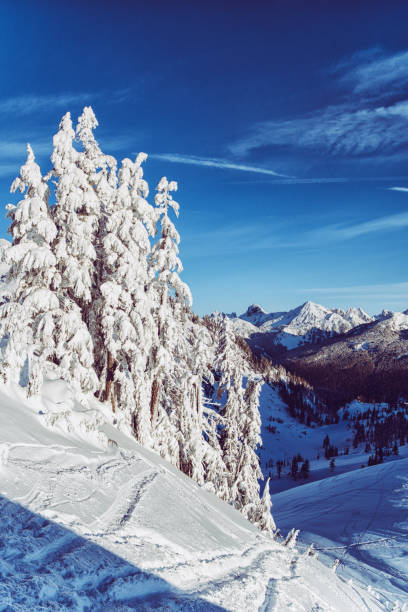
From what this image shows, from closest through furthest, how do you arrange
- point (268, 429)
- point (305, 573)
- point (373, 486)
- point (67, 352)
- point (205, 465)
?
point (305, 573) → point (67, 352) → point (205, 465) → point (373, 486) → point (268, 429)

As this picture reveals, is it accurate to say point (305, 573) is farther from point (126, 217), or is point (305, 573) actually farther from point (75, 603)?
point (126, 217)

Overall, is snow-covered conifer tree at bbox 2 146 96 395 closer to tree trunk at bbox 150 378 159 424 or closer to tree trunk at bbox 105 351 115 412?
tree trunk at bbox 105 351 115 412

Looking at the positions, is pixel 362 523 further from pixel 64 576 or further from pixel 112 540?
pixel 64 576

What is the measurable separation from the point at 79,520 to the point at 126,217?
1087 cm

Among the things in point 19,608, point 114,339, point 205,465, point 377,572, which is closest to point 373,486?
point 377,572

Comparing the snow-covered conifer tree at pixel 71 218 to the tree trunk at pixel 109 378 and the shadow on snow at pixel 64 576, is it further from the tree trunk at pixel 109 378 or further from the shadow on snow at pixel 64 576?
the shadow on snow at pixel 64 576

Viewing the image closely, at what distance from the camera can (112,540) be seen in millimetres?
5031

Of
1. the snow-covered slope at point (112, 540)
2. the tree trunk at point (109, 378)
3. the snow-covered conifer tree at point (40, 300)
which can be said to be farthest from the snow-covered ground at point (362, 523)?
the snow-covered conifer tree at point (40, 300)

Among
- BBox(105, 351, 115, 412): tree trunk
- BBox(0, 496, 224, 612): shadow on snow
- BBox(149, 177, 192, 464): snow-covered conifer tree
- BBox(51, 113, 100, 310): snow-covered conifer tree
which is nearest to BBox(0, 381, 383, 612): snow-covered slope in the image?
BBox(0, 496, 224, 612): shadow on snow

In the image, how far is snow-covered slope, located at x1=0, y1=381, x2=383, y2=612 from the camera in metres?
4.06

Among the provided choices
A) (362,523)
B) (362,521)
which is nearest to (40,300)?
(362,523)

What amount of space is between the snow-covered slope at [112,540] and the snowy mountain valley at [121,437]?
3 centimetres

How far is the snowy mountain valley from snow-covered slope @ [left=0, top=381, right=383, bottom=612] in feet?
0.09

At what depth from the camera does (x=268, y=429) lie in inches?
5910
